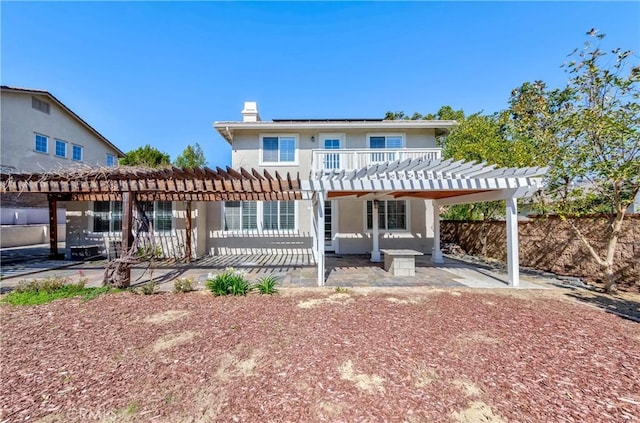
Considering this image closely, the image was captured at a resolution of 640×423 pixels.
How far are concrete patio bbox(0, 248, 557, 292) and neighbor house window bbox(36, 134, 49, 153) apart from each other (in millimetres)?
9452

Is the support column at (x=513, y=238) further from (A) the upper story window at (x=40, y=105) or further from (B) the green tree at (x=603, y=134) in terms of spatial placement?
(A) the upper story window at (x=40, y=105)

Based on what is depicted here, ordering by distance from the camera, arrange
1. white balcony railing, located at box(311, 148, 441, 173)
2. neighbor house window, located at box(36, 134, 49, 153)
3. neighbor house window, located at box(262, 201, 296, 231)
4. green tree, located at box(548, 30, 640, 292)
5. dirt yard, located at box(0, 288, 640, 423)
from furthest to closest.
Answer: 1. neighbor house window, located at box(36, 134, 49, 153)
2. neighbor house window, located at box(262, 201, 296, 231)
3. white balcony railing, located at box(311, 148, 441, 173)
4. green tree, located at box(548, 30, 640, 292)
5. dirt yard, located at box(0, 288, 640, 423)

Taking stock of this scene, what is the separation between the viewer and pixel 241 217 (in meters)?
12.2

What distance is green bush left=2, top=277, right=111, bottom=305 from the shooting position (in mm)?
5625

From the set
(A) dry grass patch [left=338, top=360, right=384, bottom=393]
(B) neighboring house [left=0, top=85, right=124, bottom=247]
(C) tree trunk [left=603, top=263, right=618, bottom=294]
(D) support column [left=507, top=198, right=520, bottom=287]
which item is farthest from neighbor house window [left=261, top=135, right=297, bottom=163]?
(B) neighboring house [left=0, top=85, right=124, bottom=247]

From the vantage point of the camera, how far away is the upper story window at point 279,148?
12352 millimetres

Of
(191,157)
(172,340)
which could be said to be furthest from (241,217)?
(191,157)

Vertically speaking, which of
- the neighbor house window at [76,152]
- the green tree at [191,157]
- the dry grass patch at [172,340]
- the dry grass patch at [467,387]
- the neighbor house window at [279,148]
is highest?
the green tree at [191,157]

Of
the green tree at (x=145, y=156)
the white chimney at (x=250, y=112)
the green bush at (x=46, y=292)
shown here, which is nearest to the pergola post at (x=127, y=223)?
the green bush at (x=46, y=292)

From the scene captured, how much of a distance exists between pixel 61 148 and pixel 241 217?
51.2ft

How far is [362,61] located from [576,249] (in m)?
11.3

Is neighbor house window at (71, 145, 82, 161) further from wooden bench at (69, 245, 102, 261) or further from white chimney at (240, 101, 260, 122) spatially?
white chimney at (240, 101, 260, 122)

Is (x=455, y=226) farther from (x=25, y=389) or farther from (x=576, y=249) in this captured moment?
(x=25, y=389)

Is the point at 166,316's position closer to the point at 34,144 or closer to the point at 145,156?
the point at 34,144
